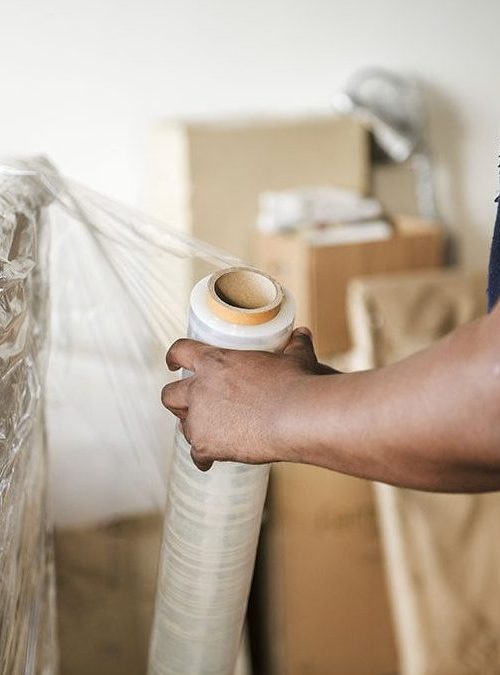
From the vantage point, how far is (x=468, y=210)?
2.33 m

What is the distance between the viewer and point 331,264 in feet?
6.05

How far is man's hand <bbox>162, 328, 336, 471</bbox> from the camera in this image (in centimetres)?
59

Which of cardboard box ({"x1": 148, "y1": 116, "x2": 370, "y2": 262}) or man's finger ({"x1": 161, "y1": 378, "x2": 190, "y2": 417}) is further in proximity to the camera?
cardboard box ({"x1": 148, "y1": 116, "x2": 370, "y2": 262})

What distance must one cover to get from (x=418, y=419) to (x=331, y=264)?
1.35 meters

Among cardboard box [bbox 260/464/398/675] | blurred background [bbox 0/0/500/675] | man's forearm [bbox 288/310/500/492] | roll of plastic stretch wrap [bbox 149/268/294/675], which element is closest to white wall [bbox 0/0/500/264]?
blurred background [bbox 0/0/500/675]

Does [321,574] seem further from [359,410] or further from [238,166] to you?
[359,410]

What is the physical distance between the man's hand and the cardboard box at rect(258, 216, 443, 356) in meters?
1.17

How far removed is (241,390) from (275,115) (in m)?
1.60

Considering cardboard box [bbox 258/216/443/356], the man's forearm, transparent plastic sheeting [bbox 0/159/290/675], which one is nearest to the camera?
the man's forearm

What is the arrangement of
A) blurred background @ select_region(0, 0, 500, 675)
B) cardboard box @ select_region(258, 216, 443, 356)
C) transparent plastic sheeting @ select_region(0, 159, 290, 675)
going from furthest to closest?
1. cardboard box @ select_region(258, 216, 443, 356)
2. blurred background @ select_region(0, 0, 500, 675)
3. transparent plastic sheeting @ select_region(0, 159, 290, 675)

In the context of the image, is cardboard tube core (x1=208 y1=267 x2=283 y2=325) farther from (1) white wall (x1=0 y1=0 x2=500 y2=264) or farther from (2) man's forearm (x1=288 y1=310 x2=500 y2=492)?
(1) white wall (x1=0 y1=0 x2=500 y2=264)

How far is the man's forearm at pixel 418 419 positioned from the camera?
1.61 feet

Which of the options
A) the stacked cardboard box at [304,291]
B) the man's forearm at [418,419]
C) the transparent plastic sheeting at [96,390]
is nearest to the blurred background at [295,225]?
the stacked cardboard box at [304,291]

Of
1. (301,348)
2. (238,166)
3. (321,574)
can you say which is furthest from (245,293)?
(321,574)
